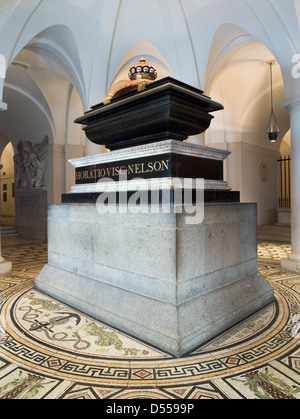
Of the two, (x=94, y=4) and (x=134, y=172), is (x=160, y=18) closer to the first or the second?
(x=94, y=4)

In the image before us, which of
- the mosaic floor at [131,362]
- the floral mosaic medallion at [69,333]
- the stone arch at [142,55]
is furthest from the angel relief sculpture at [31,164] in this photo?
the mosaic floor at [131,362]

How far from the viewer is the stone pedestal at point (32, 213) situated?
9.84 metres

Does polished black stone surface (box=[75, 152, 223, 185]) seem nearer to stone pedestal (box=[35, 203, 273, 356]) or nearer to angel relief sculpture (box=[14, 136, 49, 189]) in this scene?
stone pedestal (box=[35, 203, 273, 356])

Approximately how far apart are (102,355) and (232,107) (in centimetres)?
953

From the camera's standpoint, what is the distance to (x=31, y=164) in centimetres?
1027

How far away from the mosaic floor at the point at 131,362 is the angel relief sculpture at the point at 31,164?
25.6ft

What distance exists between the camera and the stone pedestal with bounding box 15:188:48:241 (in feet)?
32.3

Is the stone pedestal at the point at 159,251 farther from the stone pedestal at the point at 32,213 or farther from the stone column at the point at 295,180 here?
the stone pedestal at the point at 32,213

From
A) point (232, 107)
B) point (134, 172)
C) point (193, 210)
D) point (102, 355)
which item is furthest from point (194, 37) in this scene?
point (102, 355)

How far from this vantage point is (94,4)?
19.1 ft

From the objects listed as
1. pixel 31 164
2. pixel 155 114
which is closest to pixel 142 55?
pixel 31 164

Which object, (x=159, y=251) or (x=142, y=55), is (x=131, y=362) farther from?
(x=142, y=55)

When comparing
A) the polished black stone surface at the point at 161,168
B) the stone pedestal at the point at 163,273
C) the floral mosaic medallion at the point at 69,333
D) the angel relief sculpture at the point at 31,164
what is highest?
the angel relief sculpture at the point at 31,164

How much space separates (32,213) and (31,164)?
1749 mm
